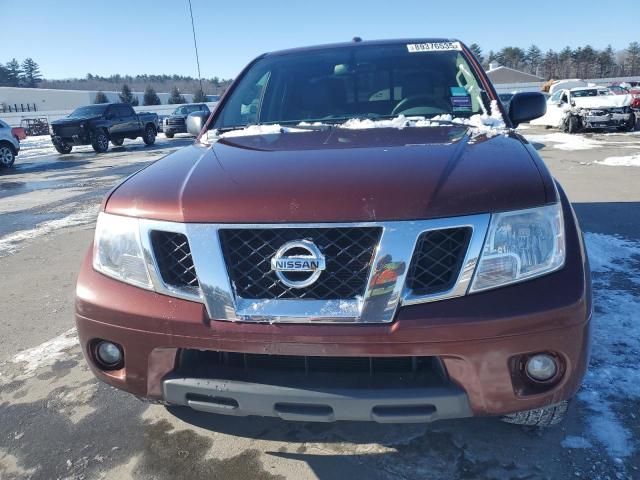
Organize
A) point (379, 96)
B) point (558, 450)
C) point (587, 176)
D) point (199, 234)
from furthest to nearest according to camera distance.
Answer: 1. point (587, 176)
2. point (379, 96)
3. point (558, 450)
4. point (199, 234)

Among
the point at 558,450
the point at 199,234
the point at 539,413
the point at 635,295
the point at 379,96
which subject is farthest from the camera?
the point at 635,295

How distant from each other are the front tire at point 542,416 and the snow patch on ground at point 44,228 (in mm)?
5622

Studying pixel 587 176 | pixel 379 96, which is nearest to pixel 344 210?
pixel 379 96

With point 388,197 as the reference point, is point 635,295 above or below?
below

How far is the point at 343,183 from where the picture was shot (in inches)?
69.9

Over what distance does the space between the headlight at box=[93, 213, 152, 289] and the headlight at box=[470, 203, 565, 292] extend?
3.91 ft

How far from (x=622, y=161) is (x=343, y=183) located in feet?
35.3

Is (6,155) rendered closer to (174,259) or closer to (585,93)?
(174,259)

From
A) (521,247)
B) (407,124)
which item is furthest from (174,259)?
(407,124)

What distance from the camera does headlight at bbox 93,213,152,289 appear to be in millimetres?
1893

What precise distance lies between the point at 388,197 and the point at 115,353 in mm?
1202

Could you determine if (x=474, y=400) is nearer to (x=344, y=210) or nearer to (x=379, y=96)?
(x=344, y=210)

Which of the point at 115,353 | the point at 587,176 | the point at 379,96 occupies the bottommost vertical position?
the point at 587,176

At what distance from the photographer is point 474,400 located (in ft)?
5.57
